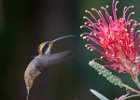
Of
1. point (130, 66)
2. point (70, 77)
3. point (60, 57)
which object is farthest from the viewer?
point (70, 77)

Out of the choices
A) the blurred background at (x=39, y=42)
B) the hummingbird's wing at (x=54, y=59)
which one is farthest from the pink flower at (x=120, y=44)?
the blurred background at (x=39, y=42)

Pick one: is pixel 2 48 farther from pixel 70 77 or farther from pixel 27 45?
pixel 70 77

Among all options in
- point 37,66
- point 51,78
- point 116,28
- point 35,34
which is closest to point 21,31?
point 35,34

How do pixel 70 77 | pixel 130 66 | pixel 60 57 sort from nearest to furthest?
pixel 130 66
pixel 60 57
pixel 70 77

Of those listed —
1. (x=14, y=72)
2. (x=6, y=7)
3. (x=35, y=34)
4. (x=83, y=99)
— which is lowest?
(x=83, y=99)

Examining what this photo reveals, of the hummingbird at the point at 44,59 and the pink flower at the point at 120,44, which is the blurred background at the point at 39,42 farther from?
the pink flower at the point at 120,44

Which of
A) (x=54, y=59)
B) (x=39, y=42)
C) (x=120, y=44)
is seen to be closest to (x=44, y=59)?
(x=54, y=59)

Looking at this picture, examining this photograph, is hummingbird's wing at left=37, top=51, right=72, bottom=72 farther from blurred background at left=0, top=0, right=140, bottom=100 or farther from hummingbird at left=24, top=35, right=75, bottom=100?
blurred background at left=0, top=0, right=140, bottom=100
